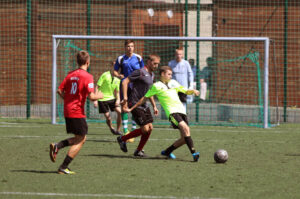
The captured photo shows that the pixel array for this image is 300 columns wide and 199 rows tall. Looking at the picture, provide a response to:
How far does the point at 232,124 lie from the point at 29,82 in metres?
6.07

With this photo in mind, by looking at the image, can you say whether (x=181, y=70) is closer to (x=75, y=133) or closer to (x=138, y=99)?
(x=138, y=99)

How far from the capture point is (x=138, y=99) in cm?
955

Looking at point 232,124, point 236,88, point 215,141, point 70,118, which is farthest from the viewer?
point 236,88

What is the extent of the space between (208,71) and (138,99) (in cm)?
828

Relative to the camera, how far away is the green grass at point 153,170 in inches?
237

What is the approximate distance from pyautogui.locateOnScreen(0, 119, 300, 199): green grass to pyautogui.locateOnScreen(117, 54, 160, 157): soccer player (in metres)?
0.29

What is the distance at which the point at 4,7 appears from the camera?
19.5 m

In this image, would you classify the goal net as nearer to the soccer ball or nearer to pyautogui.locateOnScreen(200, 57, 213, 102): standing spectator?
pyautogui.locateOnScreen(200, 57, 213, 102): standing spectator

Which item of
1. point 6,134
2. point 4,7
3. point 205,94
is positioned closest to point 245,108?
point 205,94

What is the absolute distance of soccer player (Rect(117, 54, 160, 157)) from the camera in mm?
9070

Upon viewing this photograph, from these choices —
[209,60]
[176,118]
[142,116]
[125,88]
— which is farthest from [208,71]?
[176,118]

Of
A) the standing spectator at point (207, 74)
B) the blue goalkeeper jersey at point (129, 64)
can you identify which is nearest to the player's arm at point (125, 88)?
the blue goalkeeper jersey at point (129, 64)

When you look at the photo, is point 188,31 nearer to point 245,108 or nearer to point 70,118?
point 245,108

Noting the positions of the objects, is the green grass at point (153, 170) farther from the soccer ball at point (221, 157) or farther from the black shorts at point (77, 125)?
the black shorts at point (77, 125)
